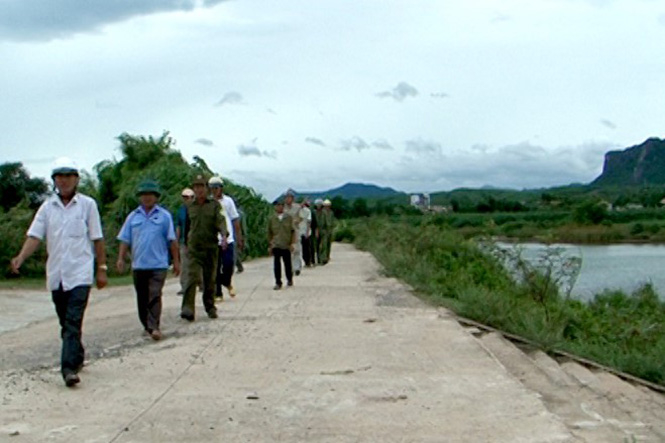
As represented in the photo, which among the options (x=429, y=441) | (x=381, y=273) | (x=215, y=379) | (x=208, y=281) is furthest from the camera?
(x=381, y=273)

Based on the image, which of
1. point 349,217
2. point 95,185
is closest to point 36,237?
point 95,185

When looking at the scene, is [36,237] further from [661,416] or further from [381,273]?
[381,273]

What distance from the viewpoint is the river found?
2160 cm

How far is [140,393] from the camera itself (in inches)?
320

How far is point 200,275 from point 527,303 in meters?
6.02

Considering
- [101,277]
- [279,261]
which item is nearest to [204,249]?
[101,277]

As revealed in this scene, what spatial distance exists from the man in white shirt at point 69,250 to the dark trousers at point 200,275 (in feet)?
12.5

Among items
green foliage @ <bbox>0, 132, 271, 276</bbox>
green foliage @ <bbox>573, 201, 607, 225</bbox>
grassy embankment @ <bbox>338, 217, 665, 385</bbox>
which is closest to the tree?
green foliage @ <bbox>0, 132, 271, 276</bbox>

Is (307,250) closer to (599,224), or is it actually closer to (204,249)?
(204,249)

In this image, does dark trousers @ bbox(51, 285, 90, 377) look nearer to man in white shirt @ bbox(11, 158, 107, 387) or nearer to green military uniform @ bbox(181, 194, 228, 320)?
man in white shirt @ bbox(11, 158, 107, 387)

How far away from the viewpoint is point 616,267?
29.0 metres

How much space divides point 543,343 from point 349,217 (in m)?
49.8

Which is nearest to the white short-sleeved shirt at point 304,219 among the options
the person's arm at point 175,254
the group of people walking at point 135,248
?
the group of people walking at point 135,248

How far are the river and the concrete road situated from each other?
6.69 meters
